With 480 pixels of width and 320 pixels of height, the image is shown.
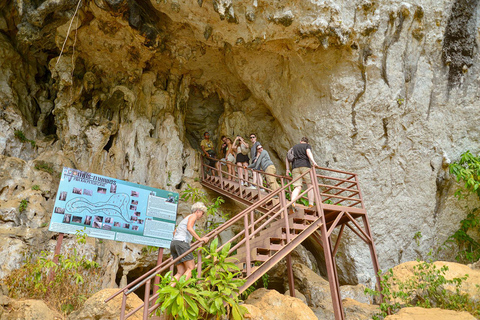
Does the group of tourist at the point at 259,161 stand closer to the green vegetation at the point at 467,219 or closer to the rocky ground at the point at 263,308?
the rocky ground at the point at 263,308

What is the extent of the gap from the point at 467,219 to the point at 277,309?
7967 mm

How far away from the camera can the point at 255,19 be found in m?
9.86

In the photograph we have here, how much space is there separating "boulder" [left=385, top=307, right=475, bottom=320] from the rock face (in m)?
4.25

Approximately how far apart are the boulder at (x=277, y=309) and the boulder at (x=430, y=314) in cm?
151

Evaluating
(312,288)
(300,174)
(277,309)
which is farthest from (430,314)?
(312,288)

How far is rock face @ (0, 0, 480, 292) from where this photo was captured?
9734mm

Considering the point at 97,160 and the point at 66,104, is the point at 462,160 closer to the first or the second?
the point at 97,160

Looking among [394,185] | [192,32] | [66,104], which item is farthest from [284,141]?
[66,104]

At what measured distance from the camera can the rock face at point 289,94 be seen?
9.73 meters

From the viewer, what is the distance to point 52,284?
699cm

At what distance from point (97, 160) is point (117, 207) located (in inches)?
140

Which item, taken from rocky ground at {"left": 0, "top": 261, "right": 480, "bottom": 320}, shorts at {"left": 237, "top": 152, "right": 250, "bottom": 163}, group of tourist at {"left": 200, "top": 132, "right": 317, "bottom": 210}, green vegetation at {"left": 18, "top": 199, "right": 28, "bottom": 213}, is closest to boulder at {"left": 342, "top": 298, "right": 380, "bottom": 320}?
rocky ground at {"left": 0, "top": 261, "right": 480, "bottom": 320}

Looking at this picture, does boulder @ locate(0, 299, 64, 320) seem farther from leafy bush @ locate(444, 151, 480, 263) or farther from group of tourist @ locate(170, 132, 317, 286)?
leafy bush @ locate(444, 151, 480, 263)

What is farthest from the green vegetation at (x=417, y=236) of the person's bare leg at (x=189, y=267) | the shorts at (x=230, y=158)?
the person's bare leg at (x=189, y=267)
